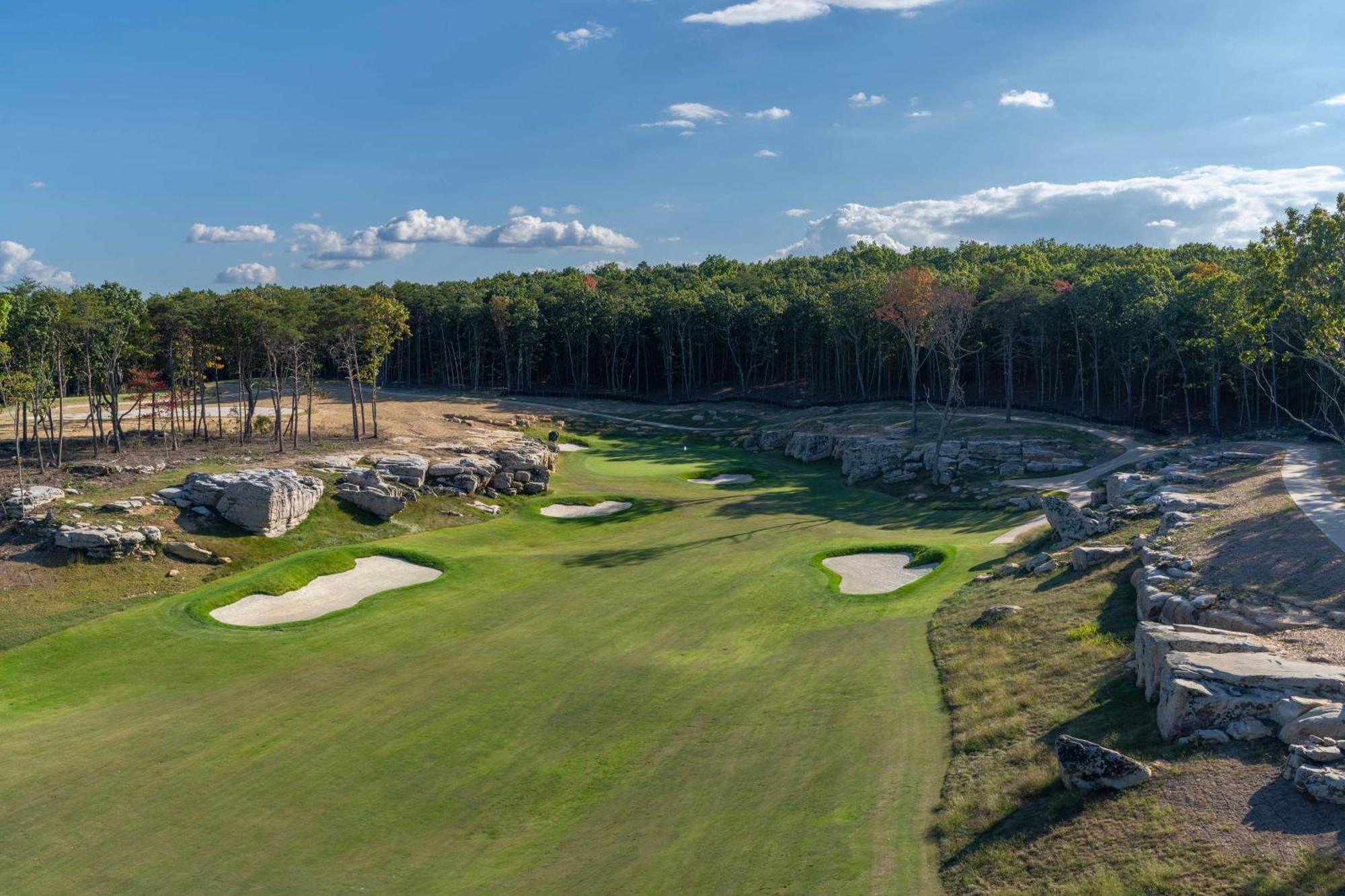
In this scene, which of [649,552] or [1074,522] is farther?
[649,552]

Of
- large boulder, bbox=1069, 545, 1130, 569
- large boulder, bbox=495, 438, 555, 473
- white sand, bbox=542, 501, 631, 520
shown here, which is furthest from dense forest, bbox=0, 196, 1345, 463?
white sand, bbox=542, 501, 631, 520

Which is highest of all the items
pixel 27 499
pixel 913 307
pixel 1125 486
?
pixel 913 307

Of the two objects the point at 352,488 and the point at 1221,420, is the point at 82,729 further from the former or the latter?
the point at 1221,420

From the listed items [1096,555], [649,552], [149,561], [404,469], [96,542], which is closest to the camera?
[1096,555]

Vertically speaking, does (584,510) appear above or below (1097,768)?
below

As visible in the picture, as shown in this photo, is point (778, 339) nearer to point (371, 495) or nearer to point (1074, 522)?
point (371, 495)

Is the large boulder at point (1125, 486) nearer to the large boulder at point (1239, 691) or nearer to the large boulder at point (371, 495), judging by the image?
the large boulder at point (1239, 691)

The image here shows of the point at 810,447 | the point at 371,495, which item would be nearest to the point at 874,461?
the point at 810,447
